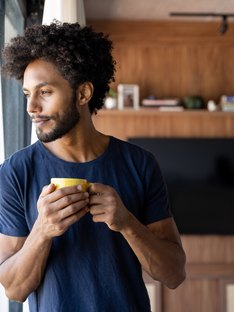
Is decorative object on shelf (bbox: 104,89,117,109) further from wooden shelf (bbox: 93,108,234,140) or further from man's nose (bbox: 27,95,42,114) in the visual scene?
man's nose (bbox: 27,95,42,114)

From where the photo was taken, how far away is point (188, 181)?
3.98 metres

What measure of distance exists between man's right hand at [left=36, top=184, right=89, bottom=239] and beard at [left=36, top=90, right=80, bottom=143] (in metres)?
0.14

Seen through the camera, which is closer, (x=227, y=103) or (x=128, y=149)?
(x=128, y=149)

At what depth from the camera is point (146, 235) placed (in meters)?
1.12

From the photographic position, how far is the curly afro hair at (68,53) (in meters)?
1.16

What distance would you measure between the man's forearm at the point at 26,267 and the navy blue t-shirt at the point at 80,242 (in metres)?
0.03

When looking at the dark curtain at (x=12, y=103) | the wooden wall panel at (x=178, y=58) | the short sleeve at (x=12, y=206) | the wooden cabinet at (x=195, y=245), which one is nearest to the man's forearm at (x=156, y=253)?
the short sleeve at (x=12, y=206)

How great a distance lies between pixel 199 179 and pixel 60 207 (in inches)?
122

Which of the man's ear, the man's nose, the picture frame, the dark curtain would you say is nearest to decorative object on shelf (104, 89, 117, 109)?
the picture frame

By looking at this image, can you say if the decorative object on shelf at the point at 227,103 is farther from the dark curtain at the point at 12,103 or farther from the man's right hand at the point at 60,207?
the man's right hand at the point at 60,207

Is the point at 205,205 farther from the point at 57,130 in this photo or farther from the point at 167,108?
the point at 57,130

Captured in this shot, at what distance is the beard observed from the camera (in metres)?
1.10

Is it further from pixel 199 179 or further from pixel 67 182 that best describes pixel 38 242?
pixel 199 179

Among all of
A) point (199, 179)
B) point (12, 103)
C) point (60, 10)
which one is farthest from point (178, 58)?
point (12, 103)
